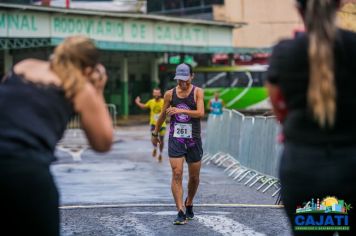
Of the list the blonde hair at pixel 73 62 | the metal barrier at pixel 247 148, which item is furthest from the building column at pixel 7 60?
the blonde hair at pixel 73 62

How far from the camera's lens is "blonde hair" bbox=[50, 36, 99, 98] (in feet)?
10.9

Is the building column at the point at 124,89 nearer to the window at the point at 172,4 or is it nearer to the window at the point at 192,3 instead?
the window at the point at 192,3

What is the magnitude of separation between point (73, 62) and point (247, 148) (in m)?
11.0

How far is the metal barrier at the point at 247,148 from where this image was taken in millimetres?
12398

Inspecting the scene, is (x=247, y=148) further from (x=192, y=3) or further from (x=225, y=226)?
(x=192, y=3)

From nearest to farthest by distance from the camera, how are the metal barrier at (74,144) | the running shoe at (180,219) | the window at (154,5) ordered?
the running shoe at (180,219)
the metal barrier at (74,144)
the window at (154,5)

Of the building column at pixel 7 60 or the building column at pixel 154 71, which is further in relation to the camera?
the building column at pixel 154 71

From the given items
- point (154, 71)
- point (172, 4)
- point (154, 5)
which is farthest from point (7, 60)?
point (154, 5)

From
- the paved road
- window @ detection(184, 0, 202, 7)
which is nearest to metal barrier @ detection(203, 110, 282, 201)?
the paved road

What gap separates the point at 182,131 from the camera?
908cm

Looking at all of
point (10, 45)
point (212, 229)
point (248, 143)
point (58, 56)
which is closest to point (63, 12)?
point (10, 45)

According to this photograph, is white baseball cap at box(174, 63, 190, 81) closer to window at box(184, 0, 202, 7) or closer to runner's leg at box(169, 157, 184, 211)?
runner's leg at box(169, 157, 184, 211)

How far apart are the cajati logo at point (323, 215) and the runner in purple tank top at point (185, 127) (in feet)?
17.7

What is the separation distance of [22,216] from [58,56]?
2.40 ft
